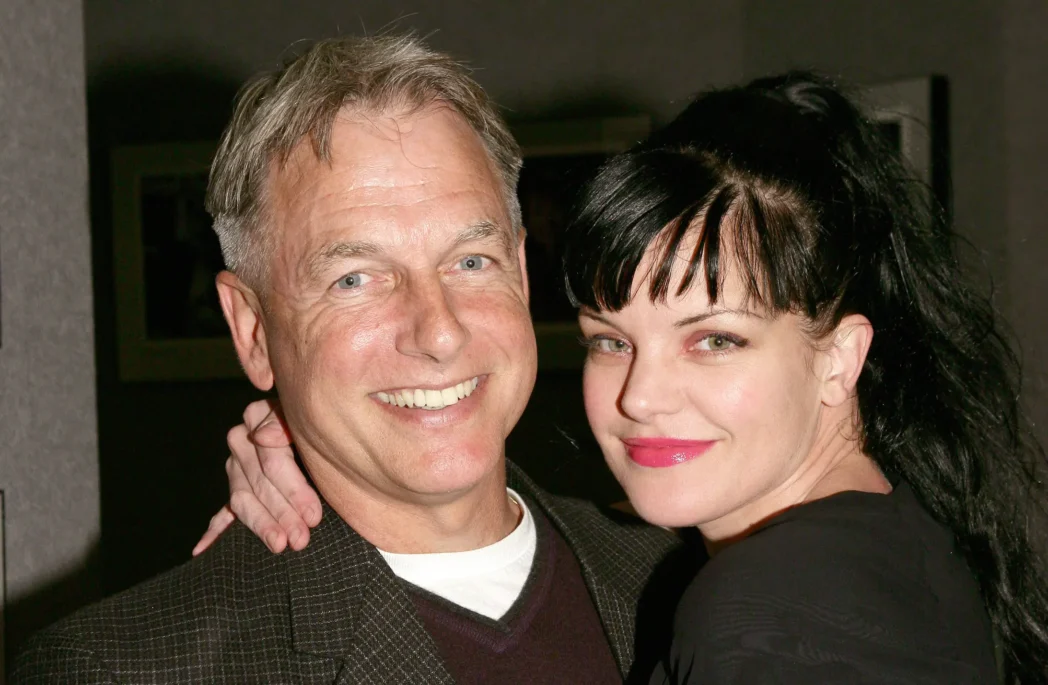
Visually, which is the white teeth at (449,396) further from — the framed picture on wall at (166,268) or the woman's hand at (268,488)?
the framed picture on wall at (166,268)

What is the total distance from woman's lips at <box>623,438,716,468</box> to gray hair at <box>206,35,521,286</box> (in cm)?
52

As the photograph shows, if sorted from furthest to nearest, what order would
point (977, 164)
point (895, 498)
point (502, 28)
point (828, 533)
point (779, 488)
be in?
1. point (502, 28)
2. point (977, 164)
3. point (779, 488)
4. point (895, 498)
5. point (828, 533)

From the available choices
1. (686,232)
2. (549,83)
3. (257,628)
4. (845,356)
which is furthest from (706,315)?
(549,83)

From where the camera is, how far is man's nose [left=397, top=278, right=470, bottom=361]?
5.31ft

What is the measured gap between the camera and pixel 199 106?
13.4ft

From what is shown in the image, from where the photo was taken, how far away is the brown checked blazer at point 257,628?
1500 millimetres

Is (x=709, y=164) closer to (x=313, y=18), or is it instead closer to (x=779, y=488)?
(x=779, y=488)

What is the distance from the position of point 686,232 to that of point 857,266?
28 centimetres

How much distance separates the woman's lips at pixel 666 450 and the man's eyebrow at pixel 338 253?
48cm

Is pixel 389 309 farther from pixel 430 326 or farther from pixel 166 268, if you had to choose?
pixel 166 268

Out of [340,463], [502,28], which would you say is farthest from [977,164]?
[340,463]

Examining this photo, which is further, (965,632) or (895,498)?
(895,498)

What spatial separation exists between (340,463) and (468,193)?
17.3 inches

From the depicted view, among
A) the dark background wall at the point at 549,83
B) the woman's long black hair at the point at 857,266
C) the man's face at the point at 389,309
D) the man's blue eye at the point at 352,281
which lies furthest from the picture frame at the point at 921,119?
the man's blue eye at the point at 352,281
